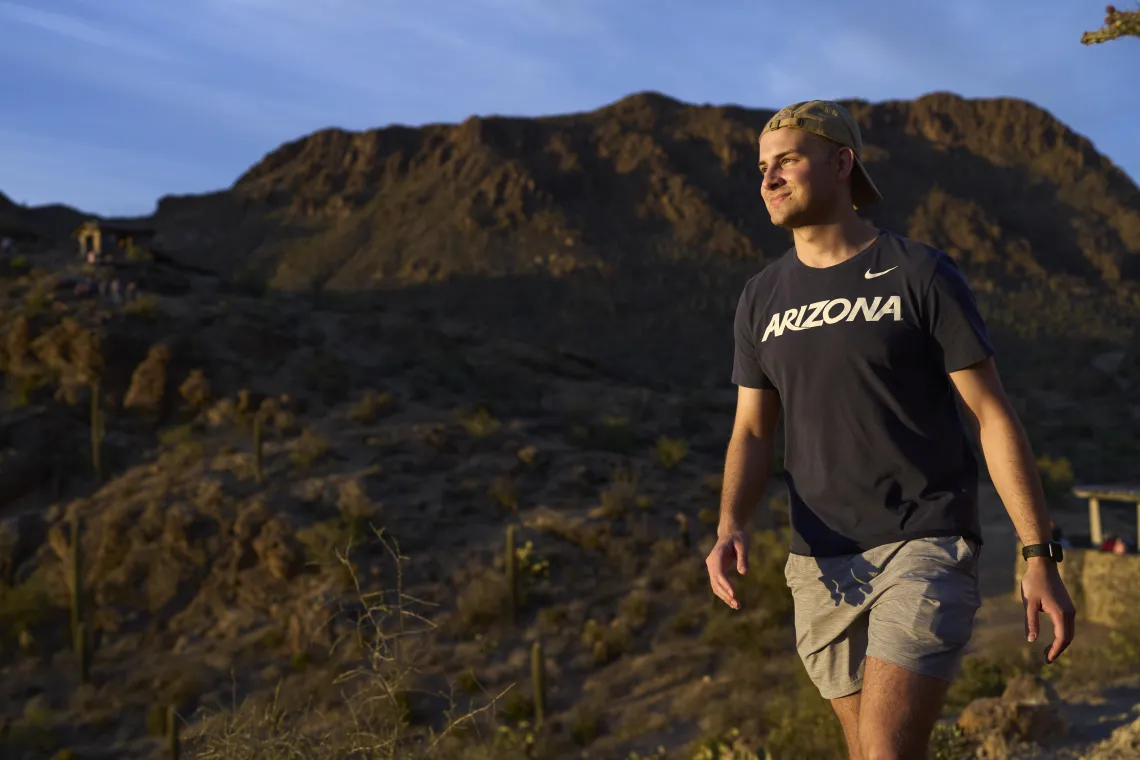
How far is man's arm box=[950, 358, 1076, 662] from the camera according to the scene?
225 centimetres

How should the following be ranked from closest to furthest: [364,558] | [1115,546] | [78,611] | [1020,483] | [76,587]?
[1020,483] → [1115,546] → [78,611] → [76,587] → [364,558]

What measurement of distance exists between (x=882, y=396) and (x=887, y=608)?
0.51 metres

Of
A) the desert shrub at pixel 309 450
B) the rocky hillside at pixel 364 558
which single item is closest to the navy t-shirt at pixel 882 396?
the rocky hillside at pixel 364 558

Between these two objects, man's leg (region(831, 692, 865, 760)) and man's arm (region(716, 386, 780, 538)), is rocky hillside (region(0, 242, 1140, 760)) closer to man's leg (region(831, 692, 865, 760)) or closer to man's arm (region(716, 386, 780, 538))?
man's arm (region(716, 386, 780, 538))

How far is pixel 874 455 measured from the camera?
256 cm

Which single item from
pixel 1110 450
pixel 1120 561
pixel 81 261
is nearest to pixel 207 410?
pixel 81 261

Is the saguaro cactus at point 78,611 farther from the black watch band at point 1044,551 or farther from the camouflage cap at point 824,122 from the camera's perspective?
the black watch band at point 1044,551

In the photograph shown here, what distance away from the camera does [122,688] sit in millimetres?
15438

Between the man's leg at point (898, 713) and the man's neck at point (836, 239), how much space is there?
1.06 meters

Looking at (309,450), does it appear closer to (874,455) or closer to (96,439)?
(96,439)

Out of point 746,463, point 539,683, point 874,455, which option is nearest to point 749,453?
point 746,463

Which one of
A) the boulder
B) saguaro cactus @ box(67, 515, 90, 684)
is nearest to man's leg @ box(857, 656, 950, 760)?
the boulder

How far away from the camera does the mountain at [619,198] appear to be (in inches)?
2292

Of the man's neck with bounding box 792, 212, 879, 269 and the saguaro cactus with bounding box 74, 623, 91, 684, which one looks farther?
the saguaro cactus with bounding box 74, 623, 91, 684
